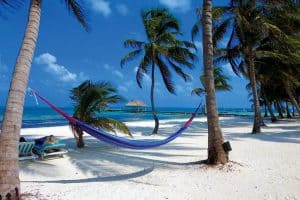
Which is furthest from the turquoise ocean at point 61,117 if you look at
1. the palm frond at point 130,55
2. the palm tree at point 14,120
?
the palm tree at point 14,120

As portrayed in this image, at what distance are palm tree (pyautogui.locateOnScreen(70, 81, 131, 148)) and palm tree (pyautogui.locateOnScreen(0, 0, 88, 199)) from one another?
15.9 feet

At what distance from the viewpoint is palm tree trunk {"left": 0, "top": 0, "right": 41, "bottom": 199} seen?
351cm

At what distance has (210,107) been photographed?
600 centimetres

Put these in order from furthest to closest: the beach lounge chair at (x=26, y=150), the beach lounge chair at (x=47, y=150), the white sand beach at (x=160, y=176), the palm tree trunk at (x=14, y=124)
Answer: the beach lounge chair at (x=47, y=150), the beach lounge chair at (x=26, y=150), the white sand beach at (x=160, y=176), the palm tree trunk at (x=14, y=124)

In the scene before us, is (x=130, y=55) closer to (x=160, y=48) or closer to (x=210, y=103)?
(x=160, y=48)

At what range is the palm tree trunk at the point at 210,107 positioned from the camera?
587 centimetres

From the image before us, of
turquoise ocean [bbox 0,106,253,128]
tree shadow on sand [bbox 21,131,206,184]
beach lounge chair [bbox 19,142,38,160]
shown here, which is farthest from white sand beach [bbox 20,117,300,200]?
turquoise ocean [bbox 0,106,253,128]

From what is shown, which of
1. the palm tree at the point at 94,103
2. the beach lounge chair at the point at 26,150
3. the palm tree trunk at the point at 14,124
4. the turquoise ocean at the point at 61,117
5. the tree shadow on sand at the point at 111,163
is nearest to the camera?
the palm tree trunk at the point at 14,124

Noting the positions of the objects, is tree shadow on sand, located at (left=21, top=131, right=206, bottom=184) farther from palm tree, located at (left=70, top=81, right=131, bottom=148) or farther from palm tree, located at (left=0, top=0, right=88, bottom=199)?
palm tree, located at (left=0, top=0, right=88, bottom=199)

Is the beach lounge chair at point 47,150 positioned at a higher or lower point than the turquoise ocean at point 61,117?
lower

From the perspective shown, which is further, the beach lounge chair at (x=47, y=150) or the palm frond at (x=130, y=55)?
the palm frond at (x=130, y=55)

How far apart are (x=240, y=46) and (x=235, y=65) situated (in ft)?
3.83

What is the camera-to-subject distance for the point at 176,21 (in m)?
13.8

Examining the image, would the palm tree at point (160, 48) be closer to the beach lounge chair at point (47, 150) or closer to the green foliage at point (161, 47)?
the green foliage at point (161, 47)
